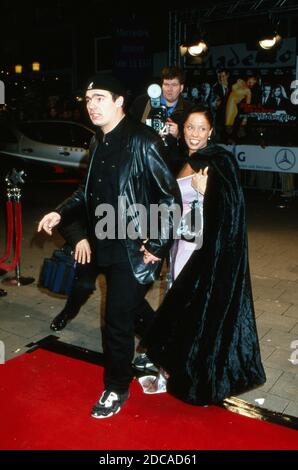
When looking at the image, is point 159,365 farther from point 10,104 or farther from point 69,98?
point 10,104

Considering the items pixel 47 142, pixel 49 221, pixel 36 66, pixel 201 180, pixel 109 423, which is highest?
pixel 36 66

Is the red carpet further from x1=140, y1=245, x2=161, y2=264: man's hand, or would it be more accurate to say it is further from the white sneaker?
x1=140, y1=245, x2=161, y2=264: man's hand

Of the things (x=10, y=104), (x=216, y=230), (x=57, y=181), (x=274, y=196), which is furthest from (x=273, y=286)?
(x=10, y=104)

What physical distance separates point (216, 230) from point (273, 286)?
3008mm

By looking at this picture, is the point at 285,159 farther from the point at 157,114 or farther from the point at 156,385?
the point at 156,385

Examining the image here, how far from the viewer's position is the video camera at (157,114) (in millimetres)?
4082

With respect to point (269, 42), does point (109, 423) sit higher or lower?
lower

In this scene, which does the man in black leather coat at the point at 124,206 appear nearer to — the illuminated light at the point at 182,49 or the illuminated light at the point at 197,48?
the illuminated light at the point at 182,49

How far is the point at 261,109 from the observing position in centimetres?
1064

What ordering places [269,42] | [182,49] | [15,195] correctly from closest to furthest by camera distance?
[15,195] < [269,42] < [182,49]

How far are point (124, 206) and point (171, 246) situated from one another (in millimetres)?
380

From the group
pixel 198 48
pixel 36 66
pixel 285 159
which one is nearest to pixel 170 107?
pixel 285 159

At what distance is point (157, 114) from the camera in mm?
4125

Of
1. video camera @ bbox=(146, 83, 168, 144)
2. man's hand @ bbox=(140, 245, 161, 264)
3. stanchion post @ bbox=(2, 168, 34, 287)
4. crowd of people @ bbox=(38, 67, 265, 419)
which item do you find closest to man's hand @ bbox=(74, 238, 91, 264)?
crowd of people @ bbox=(38, 67, 265, 419)
